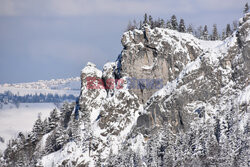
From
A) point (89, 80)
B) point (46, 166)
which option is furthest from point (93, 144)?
point (89, 80)

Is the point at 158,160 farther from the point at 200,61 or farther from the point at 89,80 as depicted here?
the point at 89,80

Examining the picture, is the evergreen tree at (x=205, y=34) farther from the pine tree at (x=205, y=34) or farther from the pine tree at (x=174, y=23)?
the pine tree at (x=174, y=23)

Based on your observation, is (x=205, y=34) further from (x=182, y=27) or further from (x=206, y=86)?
(x=206, y=86)

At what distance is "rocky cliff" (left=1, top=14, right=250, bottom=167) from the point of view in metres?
93.5

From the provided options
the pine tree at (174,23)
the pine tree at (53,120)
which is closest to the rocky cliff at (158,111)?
the pine tree at (53,120)

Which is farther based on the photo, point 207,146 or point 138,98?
point 138,98

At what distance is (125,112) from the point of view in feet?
372

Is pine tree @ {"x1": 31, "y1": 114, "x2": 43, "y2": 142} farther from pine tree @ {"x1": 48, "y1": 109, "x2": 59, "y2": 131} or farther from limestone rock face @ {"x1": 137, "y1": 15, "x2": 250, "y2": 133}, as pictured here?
limestone rock face @ {"x1": 137, "y1": 15, "x2": 250, "y2": 133}

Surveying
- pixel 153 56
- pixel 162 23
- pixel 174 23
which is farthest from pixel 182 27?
pixel 153 56

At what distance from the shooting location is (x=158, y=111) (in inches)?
4237

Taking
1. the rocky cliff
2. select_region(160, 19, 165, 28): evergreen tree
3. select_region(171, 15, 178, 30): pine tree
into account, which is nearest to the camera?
the rocky cliff

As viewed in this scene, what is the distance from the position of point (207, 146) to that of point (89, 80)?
48167 mm

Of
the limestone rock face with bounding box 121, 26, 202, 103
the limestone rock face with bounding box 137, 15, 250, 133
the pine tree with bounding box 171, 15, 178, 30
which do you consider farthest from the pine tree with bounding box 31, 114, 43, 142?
the pine tree with bounding box 171, 15, 178, 30

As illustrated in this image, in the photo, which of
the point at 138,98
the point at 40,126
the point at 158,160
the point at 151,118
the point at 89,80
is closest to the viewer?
Answer: the point at 158,160
